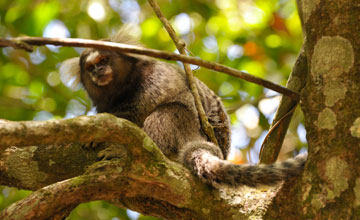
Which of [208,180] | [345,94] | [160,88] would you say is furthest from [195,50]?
[345,94]

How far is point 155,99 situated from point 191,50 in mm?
1689

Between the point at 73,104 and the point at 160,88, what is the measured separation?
1773mm

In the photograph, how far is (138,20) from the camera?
6.38m

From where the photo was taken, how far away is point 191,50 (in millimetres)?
6039

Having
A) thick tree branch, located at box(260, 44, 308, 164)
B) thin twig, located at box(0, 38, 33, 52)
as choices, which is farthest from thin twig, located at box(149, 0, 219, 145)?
thin twig, located at box(0, 38, 33, 52)

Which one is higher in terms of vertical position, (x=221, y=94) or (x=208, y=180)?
(x=221, y=94)

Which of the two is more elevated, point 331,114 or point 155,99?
point 155,99

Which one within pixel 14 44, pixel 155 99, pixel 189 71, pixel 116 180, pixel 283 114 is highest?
pixel 155 99

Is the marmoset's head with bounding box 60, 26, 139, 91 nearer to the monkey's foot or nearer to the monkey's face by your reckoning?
the monkey's face

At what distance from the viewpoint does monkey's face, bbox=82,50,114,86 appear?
4828mm

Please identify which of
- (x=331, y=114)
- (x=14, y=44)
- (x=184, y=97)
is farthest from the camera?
(x=184, y=97)

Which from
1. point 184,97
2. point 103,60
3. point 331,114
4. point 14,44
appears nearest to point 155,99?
point 184,97

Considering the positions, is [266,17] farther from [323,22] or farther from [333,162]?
[333,162]

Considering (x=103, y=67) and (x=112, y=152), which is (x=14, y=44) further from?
(x=103, y=67)
